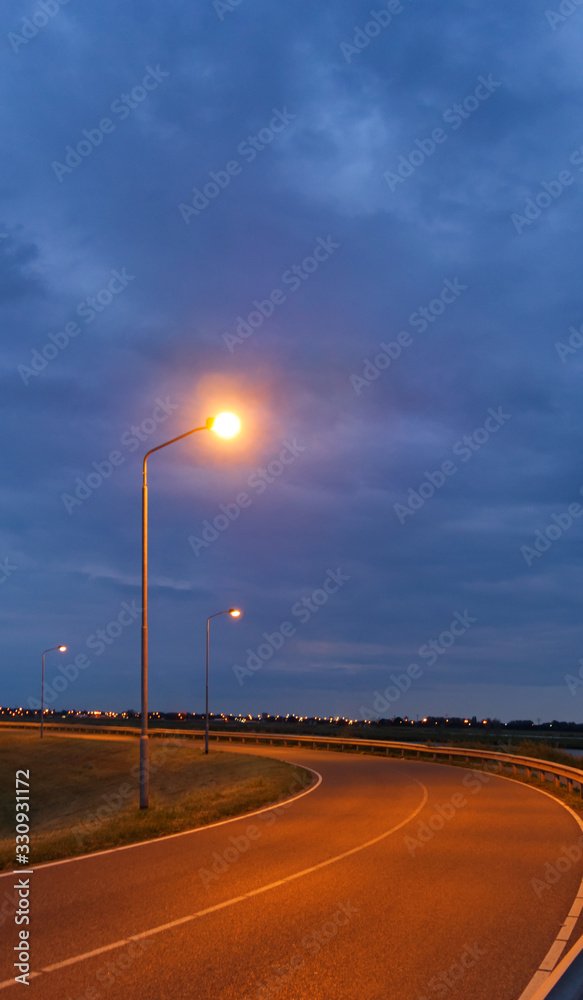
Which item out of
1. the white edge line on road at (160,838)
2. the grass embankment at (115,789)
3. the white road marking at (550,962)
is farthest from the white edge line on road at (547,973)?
the grass embankment at (115,789)

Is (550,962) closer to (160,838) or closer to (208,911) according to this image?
(208,911)

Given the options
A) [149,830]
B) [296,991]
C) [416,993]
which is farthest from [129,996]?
[149,830]

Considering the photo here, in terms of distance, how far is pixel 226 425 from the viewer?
16.4m

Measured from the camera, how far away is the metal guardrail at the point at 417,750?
28438mm

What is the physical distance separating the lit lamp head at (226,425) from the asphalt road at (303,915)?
7.61m

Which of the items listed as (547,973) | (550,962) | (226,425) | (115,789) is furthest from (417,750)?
(547,973)

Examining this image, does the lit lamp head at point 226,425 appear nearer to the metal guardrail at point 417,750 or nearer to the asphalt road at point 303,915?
the asphalt road at point 303,915

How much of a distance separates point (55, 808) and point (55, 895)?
33.8m

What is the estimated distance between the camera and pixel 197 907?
363 inches

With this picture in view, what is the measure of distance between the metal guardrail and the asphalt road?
1302 centimetres

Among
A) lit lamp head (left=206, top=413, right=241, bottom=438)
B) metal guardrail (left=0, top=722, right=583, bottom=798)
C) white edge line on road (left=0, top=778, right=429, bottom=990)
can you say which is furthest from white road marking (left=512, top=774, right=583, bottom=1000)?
metal guardrail (left=0, top=722, right=583, bottom=798)

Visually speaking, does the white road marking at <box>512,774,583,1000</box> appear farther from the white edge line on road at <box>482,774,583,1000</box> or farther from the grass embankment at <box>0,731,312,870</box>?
the grass embankment at <box>0,731,312,870</box>

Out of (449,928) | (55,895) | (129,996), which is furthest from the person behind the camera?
(55,895)

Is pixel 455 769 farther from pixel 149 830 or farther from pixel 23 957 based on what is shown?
pixel 23 957
